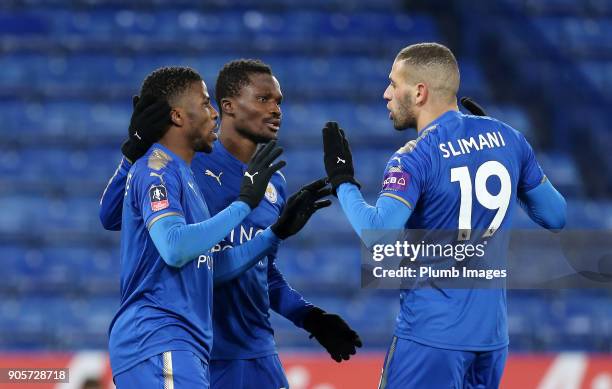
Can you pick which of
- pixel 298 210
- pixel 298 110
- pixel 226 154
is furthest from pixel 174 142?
pixel 298 110

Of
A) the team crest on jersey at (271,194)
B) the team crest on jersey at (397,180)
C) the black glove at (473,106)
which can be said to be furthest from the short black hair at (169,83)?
the black glove at (473,106)

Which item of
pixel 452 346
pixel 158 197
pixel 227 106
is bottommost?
pixel 452 346

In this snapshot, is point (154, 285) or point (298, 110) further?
point (298, 110)

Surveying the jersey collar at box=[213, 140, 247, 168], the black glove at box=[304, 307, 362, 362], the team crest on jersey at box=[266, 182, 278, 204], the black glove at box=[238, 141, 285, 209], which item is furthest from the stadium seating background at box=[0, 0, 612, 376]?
the black glove at box=[238, 141, 285, 209]

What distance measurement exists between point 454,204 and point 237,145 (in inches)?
50.4

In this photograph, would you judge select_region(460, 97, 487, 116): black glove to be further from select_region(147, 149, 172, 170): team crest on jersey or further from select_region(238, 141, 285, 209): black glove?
select_region(147, 149, 172, 170): team crest on jersey

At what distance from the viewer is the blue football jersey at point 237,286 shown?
4.62 metres

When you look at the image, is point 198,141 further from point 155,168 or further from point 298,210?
point 298,210

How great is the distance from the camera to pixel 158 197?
12.7 ft

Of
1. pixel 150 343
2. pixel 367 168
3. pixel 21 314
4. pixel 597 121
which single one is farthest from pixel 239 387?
pixel 597 121

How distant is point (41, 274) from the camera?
9727 millimetres

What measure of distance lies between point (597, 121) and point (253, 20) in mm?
4115

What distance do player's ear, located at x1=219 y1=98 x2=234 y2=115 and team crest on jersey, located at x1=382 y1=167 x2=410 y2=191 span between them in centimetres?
114

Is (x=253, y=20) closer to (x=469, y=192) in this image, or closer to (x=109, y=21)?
(x=109, y=21)
